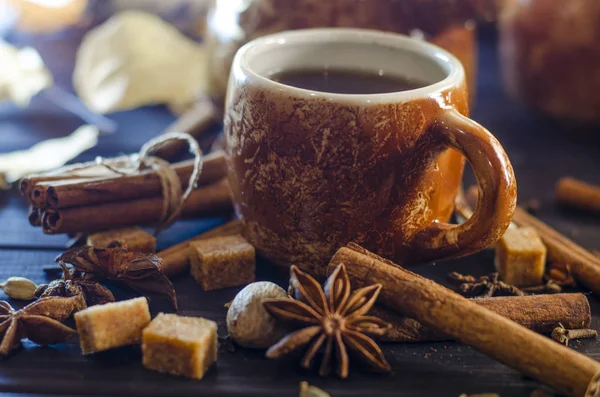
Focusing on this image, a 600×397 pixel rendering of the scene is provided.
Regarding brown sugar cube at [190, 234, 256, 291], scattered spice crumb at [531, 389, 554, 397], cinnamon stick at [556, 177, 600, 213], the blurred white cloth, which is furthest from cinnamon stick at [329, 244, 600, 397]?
the blurred white cloth

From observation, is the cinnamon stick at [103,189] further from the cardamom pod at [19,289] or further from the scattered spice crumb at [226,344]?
the scattered spice crumb at [226,344]

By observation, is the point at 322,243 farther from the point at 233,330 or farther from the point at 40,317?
the point at 40,317

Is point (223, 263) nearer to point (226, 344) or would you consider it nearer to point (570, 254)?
point (226, 344)

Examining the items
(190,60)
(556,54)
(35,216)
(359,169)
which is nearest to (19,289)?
(35,216)

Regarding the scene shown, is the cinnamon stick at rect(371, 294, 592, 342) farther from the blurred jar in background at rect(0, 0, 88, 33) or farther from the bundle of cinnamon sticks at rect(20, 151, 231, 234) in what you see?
Result: the blurred jar in background at rect(0, 0, 88, 33)

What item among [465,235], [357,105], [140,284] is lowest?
[140,284]

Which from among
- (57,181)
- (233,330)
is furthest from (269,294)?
(57,181)
